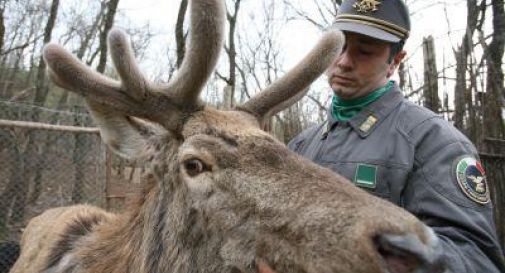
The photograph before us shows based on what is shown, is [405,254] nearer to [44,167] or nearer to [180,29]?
[44,167]

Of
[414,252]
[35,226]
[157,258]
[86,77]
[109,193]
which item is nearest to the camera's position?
[414,252]

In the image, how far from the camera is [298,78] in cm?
368

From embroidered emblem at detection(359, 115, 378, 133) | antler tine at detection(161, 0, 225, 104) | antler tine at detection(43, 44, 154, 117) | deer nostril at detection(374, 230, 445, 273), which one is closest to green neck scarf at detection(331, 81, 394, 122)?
embroidered emblem at detection(359, 115, 378, 133)

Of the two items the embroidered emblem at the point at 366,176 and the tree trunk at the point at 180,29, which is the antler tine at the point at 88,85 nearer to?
the embroidered emblem at the point at 366,176

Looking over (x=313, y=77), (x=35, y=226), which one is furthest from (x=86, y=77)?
(x=35, y=226)

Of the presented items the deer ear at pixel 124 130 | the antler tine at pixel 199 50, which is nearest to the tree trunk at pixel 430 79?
the antler tine at pixel 199 50

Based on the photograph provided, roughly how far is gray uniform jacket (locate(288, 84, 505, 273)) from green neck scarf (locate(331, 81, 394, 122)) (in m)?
0.06

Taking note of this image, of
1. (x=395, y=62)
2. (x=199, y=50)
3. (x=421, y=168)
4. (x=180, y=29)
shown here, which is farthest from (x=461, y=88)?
(x=180, y=29)

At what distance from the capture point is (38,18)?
71.2 feet

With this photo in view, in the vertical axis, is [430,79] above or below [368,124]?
above

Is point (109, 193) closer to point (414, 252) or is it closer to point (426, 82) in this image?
point (426, 82)

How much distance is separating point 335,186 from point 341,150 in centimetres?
110

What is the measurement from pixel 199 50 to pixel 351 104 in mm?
1199

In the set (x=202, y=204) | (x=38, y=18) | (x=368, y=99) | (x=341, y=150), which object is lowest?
(x=202, y=204)
